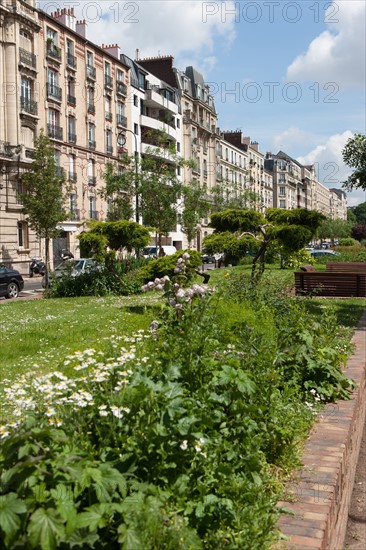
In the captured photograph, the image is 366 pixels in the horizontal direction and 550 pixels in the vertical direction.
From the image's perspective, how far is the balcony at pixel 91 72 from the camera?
4810 cm

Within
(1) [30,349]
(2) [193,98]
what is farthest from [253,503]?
(2) [193,98]

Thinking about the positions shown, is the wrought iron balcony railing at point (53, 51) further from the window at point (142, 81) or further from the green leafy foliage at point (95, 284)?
the green leafy foliage at point (95, 284)

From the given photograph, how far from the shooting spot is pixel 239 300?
905 centimetres

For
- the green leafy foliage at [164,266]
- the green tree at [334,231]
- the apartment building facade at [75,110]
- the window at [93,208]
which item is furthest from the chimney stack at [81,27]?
the green tree at [334,231]

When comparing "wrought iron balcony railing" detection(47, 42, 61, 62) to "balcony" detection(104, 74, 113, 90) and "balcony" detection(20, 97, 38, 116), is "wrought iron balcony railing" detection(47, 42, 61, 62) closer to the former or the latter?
"balcony" detection(20, 97, 38, 116)

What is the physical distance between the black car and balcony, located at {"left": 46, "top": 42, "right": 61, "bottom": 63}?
2452cm

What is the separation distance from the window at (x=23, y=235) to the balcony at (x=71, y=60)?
13.8 m

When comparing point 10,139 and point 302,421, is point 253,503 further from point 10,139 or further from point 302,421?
point 10,139

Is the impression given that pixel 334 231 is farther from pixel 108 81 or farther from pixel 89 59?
pixel 89 59

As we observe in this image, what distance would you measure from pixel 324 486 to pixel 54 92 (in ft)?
141

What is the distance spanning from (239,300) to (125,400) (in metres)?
5.97

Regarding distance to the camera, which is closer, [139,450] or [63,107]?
[139,450]

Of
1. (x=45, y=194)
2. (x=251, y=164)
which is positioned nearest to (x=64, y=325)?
(x=45, y=194)

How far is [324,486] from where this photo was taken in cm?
380
